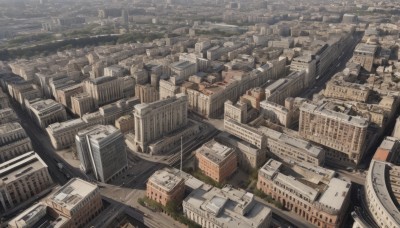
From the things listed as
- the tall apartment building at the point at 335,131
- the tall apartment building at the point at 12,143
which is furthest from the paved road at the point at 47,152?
the tall apartment building at the point at 335,131

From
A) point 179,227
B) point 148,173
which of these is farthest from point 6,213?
point 179,227

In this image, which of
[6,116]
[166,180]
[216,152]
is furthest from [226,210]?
[6,116]

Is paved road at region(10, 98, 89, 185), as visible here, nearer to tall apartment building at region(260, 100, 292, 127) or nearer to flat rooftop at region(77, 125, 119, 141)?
flat rooftop at region(77, 125, 119, 141)

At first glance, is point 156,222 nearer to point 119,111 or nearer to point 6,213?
point 6,213

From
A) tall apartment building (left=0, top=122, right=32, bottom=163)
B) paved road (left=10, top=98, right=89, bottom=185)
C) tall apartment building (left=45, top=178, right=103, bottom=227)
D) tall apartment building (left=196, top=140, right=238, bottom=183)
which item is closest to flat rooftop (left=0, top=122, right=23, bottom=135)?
tall apartment building (left=0, top=122, right=32, bottom=163)

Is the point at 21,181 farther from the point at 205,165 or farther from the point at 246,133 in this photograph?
the point at 246,133

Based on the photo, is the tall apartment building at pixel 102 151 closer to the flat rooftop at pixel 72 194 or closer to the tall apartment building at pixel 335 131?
the flat rooftop at pixel 72 194
